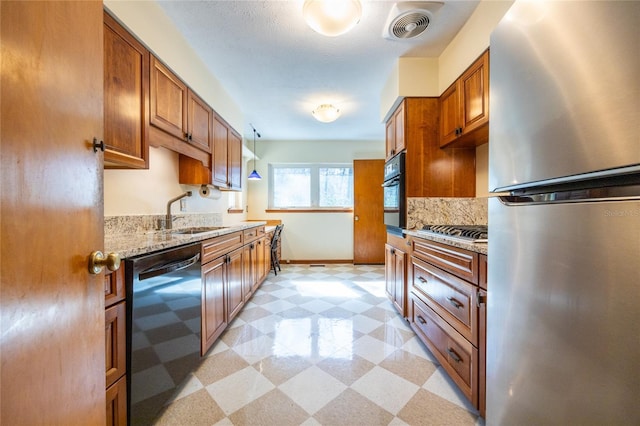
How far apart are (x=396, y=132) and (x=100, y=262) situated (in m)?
2.57

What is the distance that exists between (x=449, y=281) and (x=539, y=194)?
0.94m

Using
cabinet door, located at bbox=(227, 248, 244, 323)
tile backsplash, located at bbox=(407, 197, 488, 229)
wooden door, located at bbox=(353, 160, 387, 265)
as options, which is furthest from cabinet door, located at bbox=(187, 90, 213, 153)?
wooden door, located at bbox=(353, 160, 387, 265)

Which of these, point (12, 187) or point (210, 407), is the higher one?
point (12, 187)

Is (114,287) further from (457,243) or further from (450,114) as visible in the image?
(450,114)

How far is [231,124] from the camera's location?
3.07 metres

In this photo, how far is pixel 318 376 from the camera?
1542 millimetres

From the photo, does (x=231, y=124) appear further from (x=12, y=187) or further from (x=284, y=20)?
(x=12, y=187)

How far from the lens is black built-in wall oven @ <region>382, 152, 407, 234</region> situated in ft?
7.73

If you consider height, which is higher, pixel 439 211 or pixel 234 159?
pixel 234 159

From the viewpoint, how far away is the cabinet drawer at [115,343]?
37.6 inches

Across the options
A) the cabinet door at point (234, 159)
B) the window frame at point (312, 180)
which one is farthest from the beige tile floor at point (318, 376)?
the window frame at point (312, 180)

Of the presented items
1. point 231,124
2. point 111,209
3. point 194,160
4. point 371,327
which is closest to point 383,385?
point 371,327

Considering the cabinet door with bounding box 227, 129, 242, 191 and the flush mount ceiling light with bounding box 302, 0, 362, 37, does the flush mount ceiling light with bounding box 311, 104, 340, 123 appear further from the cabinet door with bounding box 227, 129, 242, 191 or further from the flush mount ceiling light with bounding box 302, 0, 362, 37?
the flush mount ceiling light with bounding box 302, 0, 362, 37

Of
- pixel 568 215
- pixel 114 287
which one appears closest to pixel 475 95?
pixel 568 215
